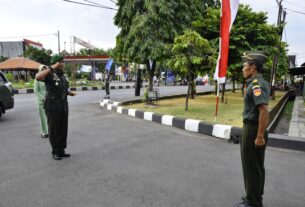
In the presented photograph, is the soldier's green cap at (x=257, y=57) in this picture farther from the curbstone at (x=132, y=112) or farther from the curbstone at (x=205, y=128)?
the curbstone at (x=132, y=112)

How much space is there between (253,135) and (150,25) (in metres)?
10.7

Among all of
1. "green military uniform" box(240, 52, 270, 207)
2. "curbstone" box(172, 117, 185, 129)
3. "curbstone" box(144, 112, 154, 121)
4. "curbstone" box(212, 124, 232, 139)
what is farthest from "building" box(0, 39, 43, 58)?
"green military uniform" box(240, 52, 270, 207)

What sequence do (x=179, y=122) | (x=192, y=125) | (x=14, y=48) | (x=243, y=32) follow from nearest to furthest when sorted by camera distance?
(x=192, y=125) < (x=179, y=122) < (x=243, y=32) < (x=14, y=48)

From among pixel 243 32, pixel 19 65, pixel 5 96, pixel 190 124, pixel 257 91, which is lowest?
pixel 190 124

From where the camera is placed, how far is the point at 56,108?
16.4ft

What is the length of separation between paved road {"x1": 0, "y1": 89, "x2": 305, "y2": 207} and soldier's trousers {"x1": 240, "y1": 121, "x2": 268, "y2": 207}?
31cm

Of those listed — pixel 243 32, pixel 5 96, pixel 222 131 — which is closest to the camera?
pixel 222 131

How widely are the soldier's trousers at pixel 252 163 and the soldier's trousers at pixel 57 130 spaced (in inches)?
123

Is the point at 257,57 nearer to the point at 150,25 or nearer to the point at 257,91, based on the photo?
the point at 257,91

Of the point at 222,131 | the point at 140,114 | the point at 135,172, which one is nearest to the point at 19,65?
the point at 140,114

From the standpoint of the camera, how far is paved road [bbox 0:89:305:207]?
3457mm

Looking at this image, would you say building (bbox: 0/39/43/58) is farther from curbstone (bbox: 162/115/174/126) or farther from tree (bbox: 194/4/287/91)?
curbstone (bbox: 162/115/174/126)

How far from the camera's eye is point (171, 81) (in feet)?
173

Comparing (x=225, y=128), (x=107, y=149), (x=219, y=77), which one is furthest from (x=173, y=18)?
(x=107, y=149)
